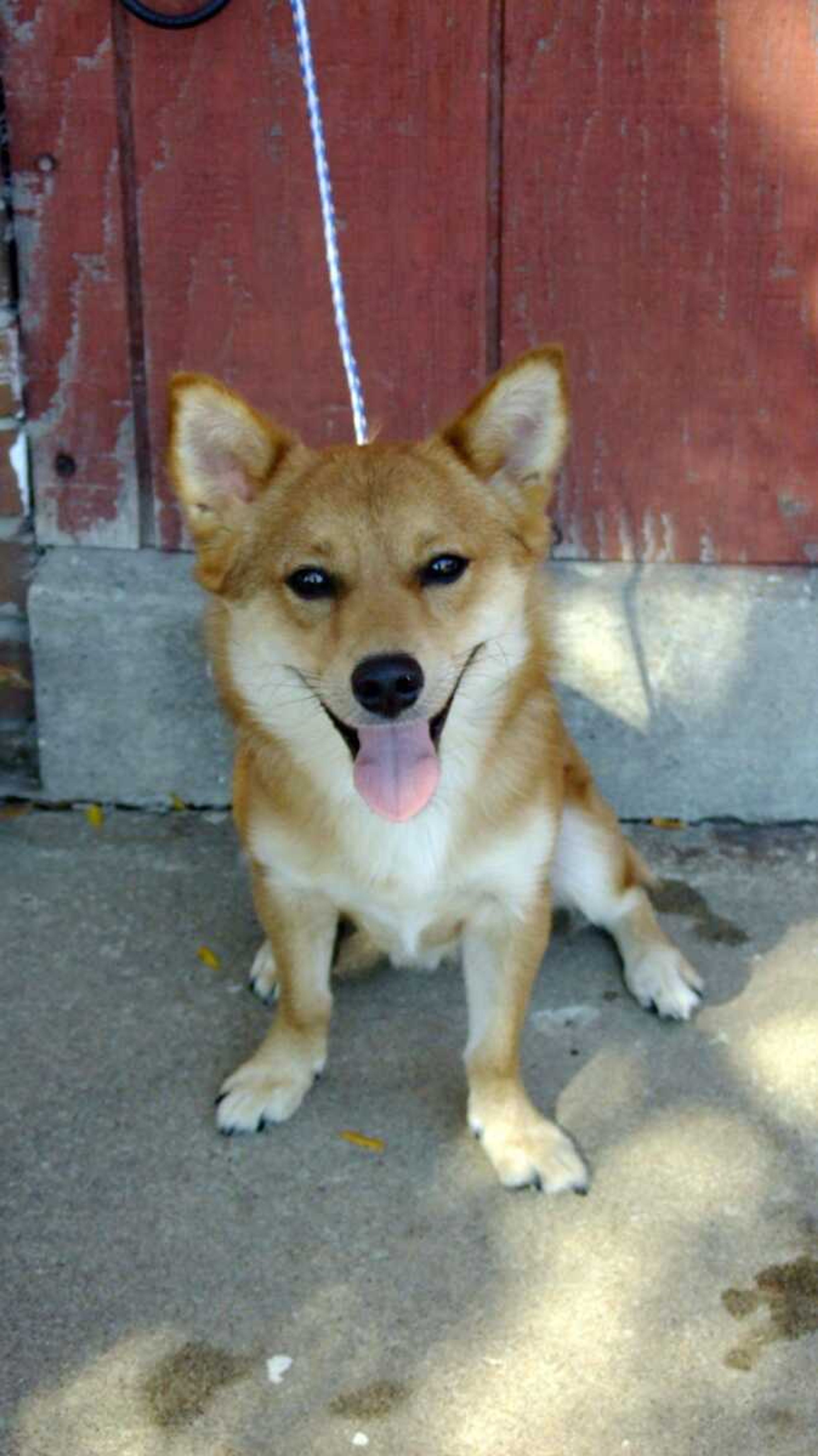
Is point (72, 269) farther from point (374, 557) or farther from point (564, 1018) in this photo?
point (564, 1018)

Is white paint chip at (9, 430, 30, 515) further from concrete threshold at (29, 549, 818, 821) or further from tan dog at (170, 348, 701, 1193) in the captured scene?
tan dog at (170, 348, 701, 1193)

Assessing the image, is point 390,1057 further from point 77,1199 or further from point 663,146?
point 663,146

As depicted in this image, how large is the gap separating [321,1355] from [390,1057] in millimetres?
780

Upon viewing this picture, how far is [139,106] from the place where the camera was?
3379mm

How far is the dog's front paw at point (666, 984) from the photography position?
3.13 m

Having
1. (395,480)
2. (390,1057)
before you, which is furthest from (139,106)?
(390,1057)

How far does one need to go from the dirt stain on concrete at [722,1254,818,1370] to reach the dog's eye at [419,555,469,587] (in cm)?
124

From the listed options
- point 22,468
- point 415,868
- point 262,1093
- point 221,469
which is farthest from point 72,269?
point 262,1093

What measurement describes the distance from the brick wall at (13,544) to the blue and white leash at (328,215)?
0.72m

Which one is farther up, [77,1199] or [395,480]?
[395,480]

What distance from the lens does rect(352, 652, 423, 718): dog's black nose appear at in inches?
94.6

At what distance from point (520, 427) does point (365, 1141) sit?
4.32ft

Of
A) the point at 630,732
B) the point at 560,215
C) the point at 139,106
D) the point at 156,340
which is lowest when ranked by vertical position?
the point at 630,732

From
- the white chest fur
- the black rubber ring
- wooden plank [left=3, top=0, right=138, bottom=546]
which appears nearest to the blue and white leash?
the black rubber ring
